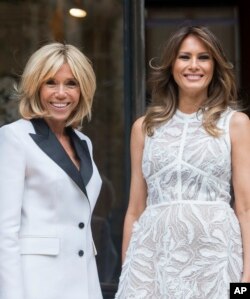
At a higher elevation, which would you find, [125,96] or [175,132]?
[125,96]

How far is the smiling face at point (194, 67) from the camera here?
434 centimetres

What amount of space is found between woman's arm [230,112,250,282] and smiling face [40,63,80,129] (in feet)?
2.70

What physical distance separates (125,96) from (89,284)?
2685mm

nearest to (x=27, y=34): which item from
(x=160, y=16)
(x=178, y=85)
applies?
(x=160, y=16)

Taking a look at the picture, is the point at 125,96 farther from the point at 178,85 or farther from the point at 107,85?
the point at 178,85

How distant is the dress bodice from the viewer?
4.20 metres

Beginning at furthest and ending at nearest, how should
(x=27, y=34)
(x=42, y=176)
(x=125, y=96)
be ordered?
1. (x=27, y=34)
2. (x=125, y=96)
3. (x=42, y=176)

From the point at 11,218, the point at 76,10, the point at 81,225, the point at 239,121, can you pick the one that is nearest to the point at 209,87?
the point at 239,121

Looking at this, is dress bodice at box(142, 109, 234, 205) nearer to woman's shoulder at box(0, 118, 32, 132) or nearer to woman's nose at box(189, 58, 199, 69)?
woman's nose at box(189, 58, 199, 69)

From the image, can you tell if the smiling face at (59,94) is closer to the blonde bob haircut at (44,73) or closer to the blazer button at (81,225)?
the blonde bob haircut at (44,73)

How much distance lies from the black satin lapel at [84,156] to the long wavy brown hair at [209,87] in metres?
0.34

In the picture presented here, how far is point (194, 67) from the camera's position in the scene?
4.33m

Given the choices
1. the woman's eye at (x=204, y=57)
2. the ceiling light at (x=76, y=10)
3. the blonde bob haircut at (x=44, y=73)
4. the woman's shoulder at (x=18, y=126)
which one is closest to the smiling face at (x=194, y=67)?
the woman's eye at (x=204, y=57)

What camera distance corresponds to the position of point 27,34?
7340 mm
